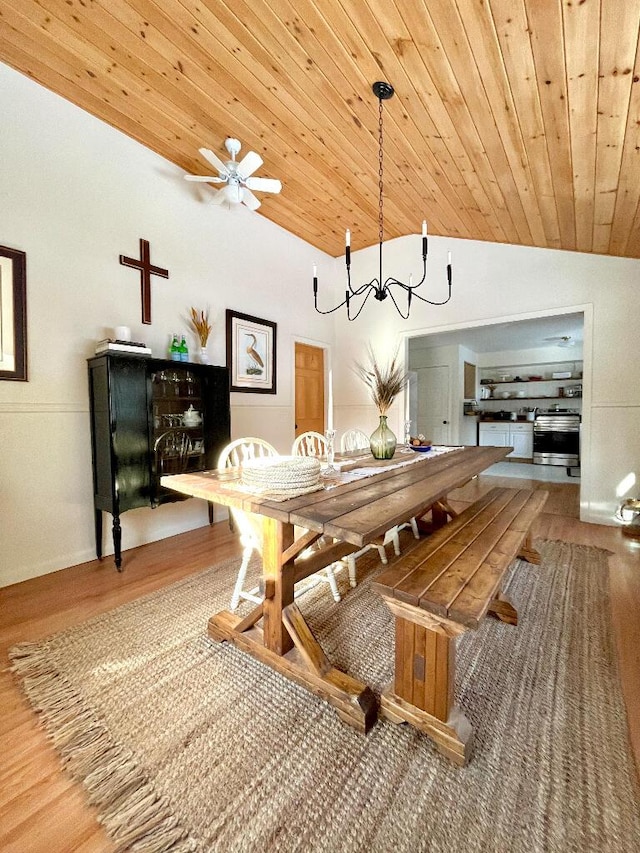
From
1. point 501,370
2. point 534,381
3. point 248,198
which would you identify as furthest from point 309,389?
point 534,381

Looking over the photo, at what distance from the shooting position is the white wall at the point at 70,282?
2.19 m

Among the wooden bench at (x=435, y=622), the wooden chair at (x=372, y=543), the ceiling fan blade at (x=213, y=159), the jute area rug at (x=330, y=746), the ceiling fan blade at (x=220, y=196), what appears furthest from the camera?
the ceiling fan blade at (x=220, y=196)

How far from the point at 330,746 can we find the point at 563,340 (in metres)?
6.50

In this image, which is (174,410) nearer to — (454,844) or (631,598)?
(454,844)

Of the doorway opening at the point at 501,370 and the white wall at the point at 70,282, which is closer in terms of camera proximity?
the white wall at the point at 70,282

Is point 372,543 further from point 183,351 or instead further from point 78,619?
point 183,351

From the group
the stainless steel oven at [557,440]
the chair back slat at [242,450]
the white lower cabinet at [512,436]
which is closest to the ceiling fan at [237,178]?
the chair back slat at [242,450]

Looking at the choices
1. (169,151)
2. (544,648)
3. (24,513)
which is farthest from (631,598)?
(169,151)

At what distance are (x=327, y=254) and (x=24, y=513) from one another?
14.0 ft

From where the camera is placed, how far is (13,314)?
7.11 ft

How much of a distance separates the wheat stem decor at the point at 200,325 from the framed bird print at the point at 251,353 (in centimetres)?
32

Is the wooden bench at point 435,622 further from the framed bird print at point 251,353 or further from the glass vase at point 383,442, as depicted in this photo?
the framed bird print at point 251,353

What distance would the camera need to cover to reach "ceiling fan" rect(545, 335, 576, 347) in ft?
18.2

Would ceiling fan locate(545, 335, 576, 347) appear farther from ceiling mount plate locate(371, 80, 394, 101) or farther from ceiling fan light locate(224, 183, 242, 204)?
ceiling fan light locate(224, 183, 242, 204)
